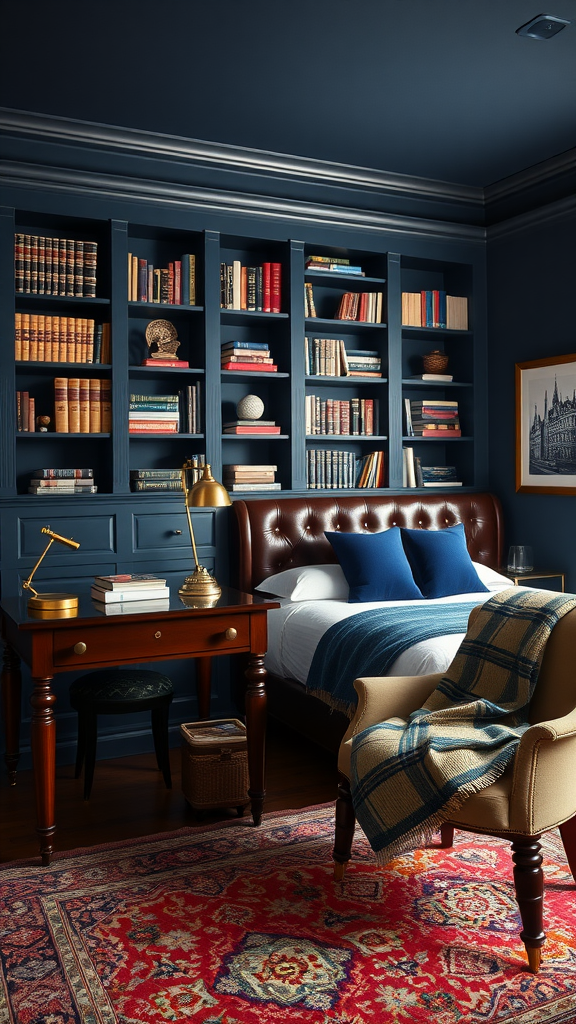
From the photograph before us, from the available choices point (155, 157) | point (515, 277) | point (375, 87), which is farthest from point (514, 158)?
point (155, 157)

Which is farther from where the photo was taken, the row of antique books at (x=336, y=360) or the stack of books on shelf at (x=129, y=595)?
the row of antique books at (x=336, y=360)

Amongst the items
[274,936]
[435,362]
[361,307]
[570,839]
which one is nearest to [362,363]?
[361,307]

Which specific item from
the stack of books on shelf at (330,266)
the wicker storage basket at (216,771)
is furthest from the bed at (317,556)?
the stack of books on shelf at (330,266)

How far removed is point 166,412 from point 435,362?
1.75m

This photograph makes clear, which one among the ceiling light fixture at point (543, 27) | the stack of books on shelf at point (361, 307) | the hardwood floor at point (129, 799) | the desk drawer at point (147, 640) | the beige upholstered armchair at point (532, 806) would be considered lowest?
the hardwood floor at point (129, 799)

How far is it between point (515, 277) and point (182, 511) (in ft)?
7.99

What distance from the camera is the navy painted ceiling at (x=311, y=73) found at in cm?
322

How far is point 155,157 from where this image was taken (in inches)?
169

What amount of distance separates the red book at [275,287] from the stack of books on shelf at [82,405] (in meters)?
1.04

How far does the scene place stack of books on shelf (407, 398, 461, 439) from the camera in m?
5.14

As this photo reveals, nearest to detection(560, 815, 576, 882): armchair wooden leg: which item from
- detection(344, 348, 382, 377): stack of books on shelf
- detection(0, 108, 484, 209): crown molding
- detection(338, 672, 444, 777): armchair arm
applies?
detection(338, 672, 444, 777): armchair arm

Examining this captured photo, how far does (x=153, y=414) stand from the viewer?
14.4ft

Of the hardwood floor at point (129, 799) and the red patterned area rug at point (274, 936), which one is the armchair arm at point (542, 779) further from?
the hardwood floor at point (129, 799)

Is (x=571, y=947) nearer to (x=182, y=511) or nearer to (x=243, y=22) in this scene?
(x=182, y=511)
